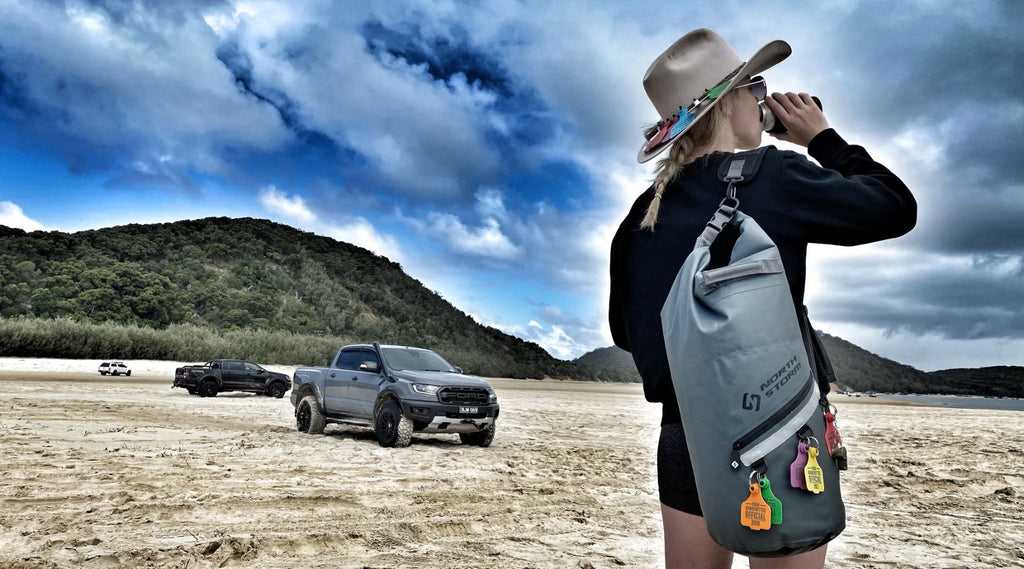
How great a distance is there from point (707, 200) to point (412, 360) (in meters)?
11.9

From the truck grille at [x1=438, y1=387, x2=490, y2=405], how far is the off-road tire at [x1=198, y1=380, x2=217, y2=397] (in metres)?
17.0

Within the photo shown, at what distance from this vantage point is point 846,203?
146cm

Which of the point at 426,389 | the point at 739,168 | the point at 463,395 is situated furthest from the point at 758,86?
the point at 463,395

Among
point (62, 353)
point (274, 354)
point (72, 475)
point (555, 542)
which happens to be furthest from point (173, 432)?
point (274, 354)

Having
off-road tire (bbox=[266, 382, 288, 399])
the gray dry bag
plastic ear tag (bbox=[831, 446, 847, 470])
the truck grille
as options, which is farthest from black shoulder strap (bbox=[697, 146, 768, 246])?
off-road tire (bbox=[266, 382, 288, 399])

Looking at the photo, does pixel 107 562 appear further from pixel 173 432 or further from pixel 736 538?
pixel 173 432

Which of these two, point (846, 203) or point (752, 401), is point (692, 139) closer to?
point (846, 203)

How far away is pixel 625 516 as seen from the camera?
631 cm

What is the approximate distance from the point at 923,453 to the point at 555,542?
35.5ft

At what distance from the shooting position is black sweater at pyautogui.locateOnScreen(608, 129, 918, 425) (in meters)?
1.47

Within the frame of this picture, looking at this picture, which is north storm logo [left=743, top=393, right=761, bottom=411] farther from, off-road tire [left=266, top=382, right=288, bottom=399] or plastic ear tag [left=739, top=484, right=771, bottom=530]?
off-road tire [left=266, top=382, right=288, bottom=399]

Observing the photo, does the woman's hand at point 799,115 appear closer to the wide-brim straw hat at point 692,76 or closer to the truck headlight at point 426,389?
the wide-brim straw hat at point 692,76

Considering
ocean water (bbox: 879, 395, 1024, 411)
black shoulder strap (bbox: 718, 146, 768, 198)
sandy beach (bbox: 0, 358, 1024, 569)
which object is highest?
ocean water (bbox: 879, 395, 1024, 411)

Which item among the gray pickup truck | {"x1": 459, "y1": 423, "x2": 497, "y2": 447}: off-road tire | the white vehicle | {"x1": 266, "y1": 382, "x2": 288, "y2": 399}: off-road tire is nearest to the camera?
the gray pickup truck
